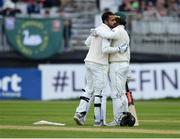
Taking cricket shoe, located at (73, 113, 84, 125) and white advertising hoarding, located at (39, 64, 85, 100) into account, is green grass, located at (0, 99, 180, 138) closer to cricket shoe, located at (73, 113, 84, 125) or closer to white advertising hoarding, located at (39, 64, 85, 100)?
cricket shoe, located at (73, 113, 84, 125)

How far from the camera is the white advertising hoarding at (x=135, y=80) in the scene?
90.6 ft

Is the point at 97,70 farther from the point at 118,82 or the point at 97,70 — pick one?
the point at 118,82

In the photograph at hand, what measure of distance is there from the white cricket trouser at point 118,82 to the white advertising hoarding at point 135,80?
12.1 metres

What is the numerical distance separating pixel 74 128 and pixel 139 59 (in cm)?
1540

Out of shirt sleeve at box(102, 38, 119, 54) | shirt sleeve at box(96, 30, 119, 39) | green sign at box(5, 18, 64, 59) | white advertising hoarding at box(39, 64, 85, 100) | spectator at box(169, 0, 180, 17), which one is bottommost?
white advertising hoarding at box(39, 64, 85, 100)

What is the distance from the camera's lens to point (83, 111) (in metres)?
15.5

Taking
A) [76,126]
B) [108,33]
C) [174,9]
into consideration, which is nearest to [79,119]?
[76,126]

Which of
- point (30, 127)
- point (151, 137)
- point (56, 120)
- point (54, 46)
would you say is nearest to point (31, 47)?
point (54, 46)

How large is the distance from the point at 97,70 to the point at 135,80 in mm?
12524

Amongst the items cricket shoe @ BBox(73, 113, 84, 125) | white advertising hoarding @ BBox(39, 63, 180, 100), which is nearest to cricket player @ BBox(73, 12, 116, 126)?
cricket shoe @ BBox(73, 113, 84, 125)

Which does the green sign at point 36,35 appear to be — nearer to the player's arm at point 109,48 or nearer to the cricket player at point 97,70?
the cricket player at point 97,70

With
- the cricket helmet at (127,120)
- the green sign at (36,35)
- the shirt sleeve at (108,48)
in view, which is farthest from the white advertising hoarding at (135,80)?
the shirt sleeve at (108,48)

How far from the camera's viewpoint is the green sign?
1137 inches

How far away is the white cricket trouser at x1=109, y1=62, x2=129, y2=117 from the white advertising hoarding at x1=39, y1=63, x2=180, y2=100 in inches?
478
